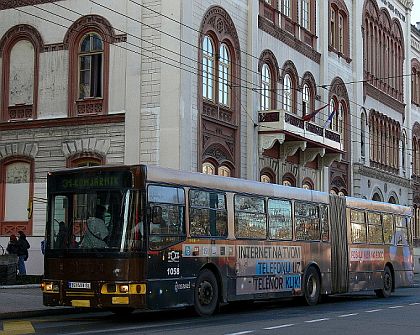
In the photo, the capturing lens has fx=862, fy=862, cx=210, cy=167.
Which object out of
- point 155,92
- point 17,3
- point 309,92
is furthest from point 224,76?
point 309,92

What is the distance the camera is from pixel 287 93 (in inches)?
1495

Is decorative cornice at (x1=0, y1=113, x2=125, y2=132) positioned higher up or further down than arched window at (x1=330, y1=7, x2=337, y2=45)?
further down

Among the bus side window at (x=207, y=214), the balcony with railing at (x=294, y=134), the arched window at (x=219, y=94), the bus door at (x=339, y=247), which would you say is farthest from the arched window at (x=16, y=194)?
the bus side window at (x=207, y=214)

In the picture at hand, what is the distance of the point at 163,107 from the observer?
2902cm

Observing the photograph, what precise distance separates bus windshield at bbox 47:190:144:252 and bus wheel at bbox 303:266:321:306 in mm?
7425

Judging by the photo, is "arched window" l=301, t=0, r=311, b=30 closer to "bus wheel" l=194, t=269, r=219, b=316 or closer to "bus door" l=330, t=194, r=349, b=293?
"bus door" l=330, t=194, r=349, b=293

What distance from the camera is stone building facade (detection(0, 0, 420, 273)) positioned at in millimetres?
29344

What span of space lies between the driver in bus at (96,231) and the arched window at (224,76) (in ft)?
51.6

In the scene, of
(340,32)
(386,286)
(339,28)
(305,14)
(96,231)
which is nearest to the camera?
(96,231)

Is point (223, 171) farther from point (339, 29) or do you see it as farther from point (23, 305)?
point (339, 29)

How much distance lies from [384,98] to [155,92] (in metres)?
25.6

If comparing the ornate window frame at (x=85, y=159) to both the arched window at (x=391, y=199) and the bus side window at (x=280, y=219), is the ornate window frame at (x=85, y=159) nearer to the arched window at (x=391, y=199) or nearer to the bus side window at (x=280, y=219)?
the bus side window at (x=280, y=219)

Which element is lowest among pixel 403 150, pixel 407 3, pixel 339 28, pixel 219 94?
pixel 219 94

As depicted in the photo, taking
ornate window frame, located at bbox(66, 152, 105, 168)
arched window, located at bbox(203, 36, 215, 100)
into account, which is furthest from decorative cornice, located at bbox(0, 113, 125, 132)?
arched window, located at bbox(203, 36, 215, 100)
